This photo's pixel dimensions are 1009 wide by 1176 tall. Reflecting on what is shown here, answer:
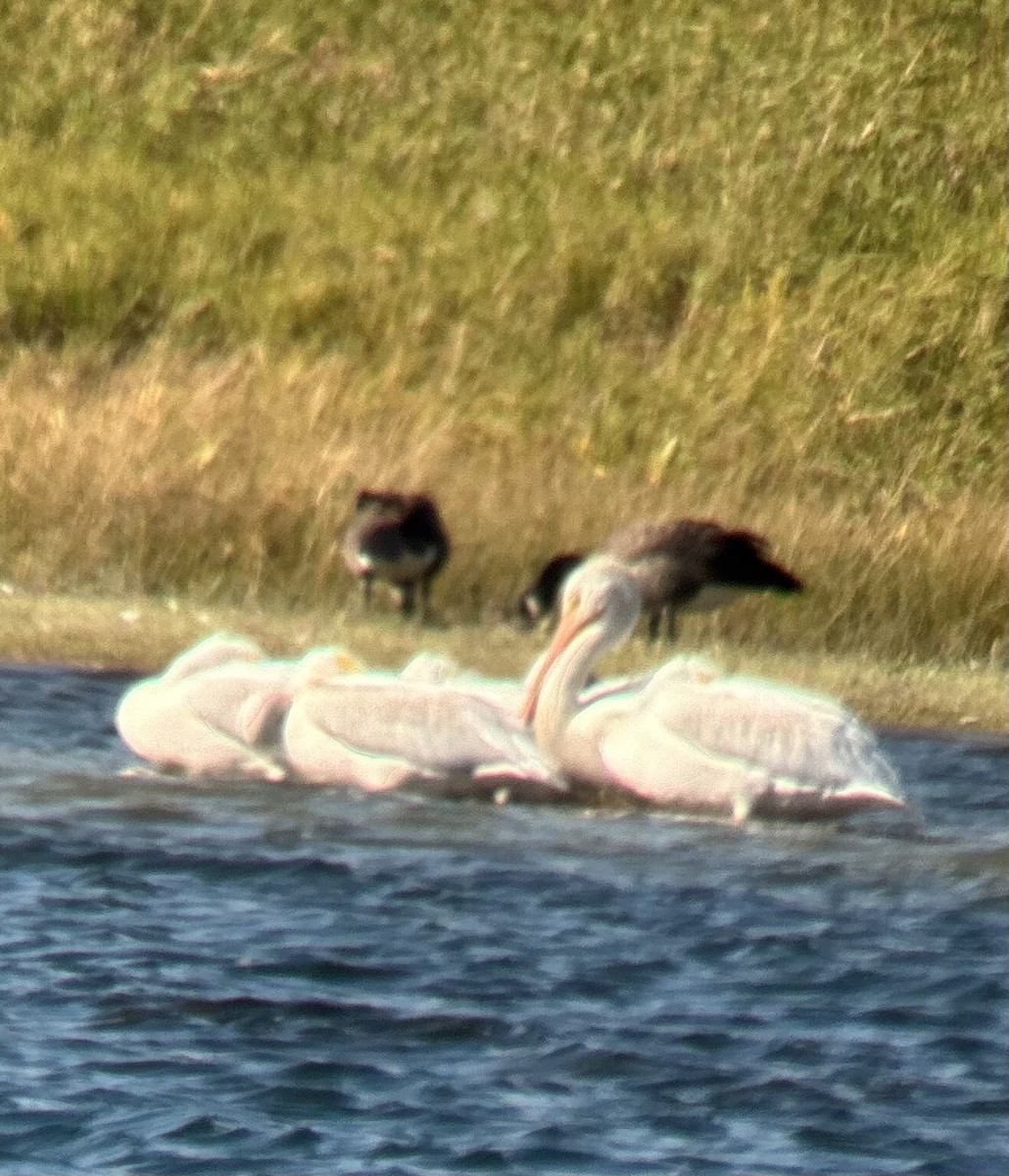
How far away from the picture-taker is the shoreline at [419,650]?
40.6ft

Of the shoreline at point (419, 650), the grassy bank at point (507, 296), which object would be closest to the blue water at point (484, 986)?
the shoreline at point (419, 650)

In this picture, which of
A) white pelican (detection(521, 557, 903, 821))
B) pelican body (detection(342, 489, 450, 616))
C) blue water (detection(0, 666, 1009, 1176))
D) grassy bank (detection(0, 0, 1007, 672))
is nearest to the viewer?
blue water (detection(0, 666, 1009, 1176))

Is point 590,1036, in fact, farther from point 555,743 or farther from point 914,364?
point 914,364

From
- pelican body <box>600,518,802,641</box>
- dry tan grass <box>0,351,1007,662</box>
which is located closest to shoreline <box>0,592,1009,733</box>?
pelican body <box>600,518,802,641</box>

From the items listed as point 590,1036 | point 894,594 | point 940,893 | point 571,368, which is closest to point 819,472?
point 571,368

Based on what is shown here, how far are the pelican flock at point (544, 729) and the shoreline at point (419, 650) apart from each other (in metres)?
1.75

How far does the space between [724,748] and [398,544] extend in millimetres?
4032

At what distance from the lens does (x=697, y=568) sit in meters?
13.9

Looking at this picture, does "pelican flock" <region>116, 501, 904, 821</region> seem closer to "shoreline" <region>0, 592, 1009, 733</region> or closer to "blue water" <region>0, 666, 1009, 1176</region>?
"blue water" <region>0, 666, 1009, 1176</region>

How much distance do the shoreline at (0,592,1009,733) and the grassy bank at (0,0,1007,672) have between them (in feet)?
0.76

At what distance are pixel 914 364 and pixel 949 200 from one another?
4050 millimetres

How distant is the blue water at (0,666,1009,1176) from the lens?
6.27 metres

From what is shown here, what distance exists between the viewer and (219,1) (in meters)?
29.0

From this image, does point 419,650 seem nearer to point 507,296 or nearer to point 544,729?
point 544,729
